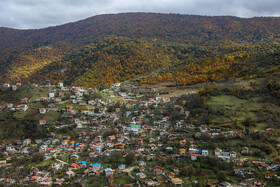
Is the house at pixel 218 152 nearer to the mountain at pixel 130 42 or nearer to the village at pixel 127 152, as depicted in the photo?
the village at pixel 127 152

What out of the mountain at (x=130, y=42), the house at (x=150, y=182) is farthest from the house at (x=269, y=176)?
the mountain at (x=130, y=42)

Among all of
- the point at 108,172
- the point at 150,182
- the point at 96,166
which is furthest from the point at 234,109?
the point at 96,166

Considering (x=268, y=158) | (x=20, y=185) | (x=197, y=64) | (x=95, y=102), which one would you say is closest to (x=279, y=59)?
(x=197, y=64)

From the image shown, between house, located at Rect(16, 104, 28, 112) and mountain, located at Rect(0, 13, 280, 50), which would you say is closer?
house, located at Rect(16, 104, 28, 112)

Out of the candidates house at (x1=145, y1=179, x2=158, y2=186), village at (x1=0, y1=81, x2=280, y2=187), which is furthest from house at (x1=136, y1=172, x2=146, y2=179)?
house at (x1=145, y1=179, x2=158, y2=186)

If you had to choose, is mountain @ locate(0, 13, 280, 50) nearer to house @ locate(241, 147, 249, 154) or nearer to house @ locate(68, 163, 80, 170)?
house @ locate(241, 147, 249, 154)

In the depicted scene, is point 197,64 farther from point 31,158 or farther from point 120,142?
point 31,158
